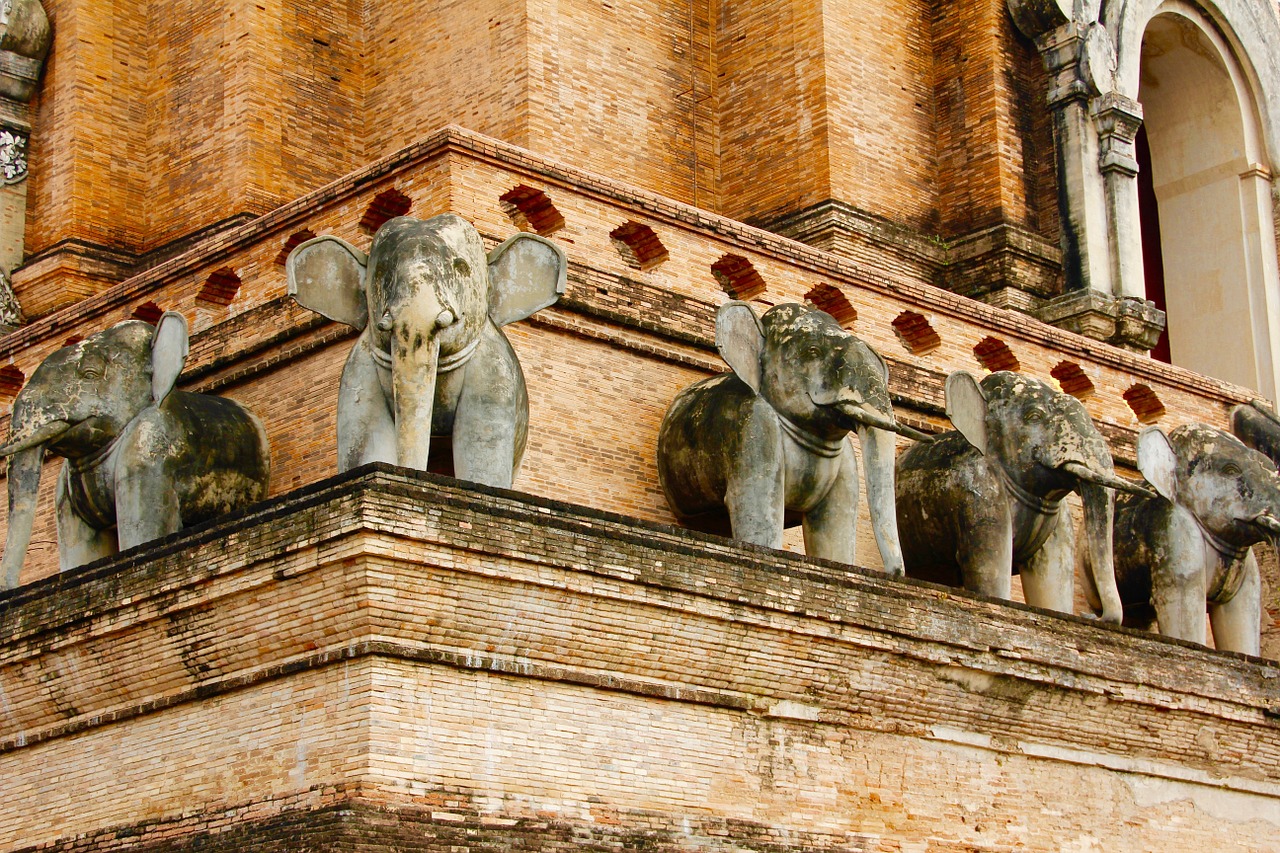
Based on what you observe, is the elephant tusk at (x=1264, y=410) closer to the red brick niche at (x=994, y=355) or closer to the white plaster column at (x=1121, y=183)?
the white plaster column at (x=1121, y=183)

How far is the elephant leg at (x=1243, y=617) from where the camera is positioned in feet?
52.3

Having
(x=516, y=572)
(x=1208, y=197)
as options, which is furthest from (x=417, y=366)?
(x=1208, y=197)

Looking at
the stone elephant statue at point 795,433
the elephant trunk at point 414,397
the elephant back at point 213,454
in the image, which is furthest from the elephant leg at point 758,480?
the elephant back at point 213,454


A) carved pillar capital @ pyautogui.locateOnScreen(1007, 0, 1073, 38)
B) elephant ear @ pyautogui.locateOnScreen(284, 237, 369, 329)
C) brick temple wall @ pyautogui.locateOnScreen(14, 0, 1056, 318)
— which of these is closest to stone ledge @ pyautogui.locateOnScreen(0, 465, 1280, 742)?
elephant ear @ pyautogui.locateOnScreen(284, 237, 369, 329)

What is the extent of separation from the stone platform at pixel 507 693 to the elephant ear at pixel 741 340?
138 cm

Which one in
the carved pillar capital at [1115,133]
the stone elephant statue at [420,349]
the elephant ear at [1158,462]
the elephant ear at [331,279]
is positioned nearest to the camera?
the stone elephant statue at [420,349]

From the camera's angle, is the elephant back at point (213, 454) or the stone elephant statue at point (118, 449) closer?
the stone elephant statue at point (118, 449)

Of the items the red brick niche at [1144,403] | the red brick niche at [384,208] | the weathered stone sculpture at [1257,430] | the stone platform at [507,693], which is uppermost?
the red brick niche at [384,208]

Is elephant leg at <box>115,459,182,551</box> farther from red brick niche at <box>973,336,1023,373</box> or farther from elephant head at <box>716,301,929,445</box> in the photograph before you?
red brick niche at <box>973,336,1023,373</box>

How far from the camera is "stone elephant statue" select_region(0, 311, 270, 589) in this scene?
43.1ft

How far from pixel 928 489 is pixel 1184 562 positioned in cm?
195

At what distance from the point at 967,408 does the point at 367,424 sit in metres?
3.99

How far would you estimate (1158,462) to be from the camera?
15516 mm

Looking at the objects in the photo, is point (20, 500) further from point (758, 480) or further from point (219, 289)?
point (758, 480)
